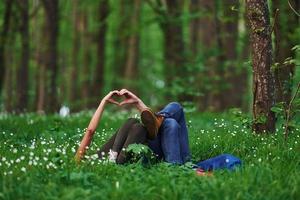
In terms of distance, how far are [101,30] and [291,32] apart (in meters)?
13.0

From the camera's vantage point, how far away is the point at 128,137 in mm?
7504

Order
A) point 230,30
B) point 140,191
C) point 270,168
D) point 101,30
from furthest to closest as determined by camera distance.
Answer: point 101,30
point 230,30
point 270,168
point 140,191

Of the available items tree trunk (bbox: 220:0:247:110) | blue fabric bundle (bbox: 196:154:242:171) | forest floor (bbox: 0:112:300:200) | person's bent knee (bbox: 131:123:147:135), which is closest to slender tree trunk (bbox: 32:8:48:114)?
tree trunk (bbox: 220:0:247:110)

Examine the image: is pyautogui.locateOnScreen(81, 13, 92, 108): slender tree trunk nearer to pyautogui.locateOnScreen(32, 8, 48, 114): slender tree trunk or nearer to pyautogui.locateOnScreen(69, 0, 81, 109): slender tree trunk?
pyautogui.locateOnScreen(69, 0, 81, 109): slender tree trunk

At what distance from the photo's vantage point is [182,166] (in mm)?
6891

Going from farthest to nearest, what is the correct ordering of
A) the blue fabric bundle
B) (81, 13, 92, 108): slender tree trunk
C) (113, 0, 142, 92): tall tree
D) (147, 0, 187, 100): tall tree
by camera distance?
1. (81, 13, 92, 108): slender tree trunk
2. (113, 0, 142, 92): tall tree
3. (147, 0, 187, 100): tall tree
4. the blue fabric bundle

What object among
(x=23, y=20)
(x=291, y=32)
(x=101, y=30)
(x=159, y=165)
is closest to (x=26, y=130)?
(x=159, y=165)

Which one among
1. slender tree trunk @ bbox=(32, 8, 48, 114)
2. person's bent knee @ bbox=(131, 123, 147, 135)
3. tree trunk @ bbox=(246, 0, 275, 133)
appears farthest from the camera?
slender tree trunk @ bbox=(32, 8, 48, 114)

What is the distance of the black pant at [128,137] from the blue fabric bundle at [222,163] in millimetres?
881

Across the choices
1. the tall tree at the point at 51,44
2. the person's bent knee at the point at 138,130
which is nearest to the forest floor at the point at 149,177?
the person's bent knee at the point at 138,130

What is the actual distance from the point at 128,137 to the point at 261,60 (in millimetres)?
2758

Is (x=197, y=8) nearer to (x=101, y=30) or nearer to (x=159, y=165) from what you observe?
(x=101, y=30)

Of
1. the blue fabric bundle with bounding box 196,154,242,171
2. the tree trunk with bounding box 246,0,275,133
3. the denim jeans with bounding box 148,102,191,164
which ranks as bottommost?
the blue fabric bundle with bounding box 196,154,242,171

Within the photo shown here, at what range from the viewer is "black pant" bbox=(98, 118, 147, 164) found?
7367 millimetres
